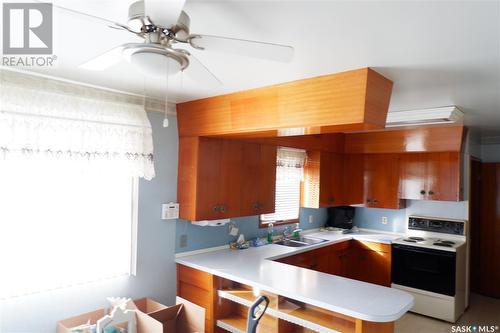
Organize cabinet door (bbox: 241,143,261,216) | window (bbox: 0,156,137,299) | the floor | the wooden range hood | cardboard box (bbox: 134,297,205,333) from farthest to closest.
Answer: the floor, cabinet door (bbox: 241,143,261,216), cardboard box (bbox: 134,297,205,333), window (bbox: 0,156,137,299), the wooden range hood

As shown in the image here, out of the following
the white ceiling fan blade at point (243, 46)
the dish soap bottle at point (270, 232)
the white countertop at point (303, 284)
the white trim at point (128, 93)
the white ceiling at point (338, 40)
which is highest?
the white ceiling at point (338, 40)

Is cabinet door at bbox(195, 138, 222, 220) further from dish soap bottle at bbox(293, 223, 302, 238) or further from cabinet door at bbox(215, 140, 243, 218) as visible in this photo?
dish soap bottle at bbox(293, 223, 302, 238)

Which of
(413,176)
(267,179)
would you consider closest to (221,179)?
(267,179)

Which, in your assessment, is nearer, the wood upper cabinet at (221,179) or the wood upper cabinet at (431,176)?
the wood upper cabinet at (221,179)

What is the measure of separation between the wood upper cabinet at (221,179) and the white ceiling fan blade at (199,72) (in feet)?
4.50

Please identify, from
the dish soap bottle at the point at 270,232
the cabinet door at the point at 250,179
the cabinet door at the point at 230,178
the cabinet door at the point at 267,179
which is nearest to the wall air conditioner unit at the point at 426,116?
the cabinet door at the point at 267,179

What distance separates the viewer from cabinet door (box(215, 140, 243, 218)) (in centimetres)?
314

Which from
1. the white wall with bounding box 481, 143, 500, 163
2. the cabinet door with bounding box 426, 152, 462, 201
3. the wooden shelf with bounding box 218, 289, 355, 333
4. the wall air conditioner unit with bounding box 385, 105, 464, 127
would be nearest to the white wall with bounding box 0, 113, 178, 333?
the wooden shelf with bounding box 218, 289, 355, 333

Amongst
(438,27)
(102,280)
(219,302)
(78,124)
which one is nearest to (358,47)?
(438,27)

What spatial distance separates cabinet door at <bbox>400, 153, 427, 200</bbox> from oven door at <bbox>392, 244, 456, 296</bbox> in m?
0.70

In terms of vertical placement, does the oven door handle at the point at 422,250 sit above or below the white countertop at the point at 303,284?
below

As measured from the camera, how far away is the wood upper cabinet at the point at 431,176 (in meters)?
4.02

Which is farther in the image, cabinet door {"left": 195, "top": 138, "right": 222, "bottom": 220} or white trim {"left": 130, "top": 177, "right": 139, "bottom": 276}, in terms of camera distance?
cabinet door {"left": 195, "top": 138, "right": 222, "bottom": 220}

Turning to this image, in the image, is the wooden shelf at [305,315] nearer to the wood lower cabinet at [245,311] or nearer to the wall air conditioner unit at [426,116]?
the wood lower cabinet at [245,311]
